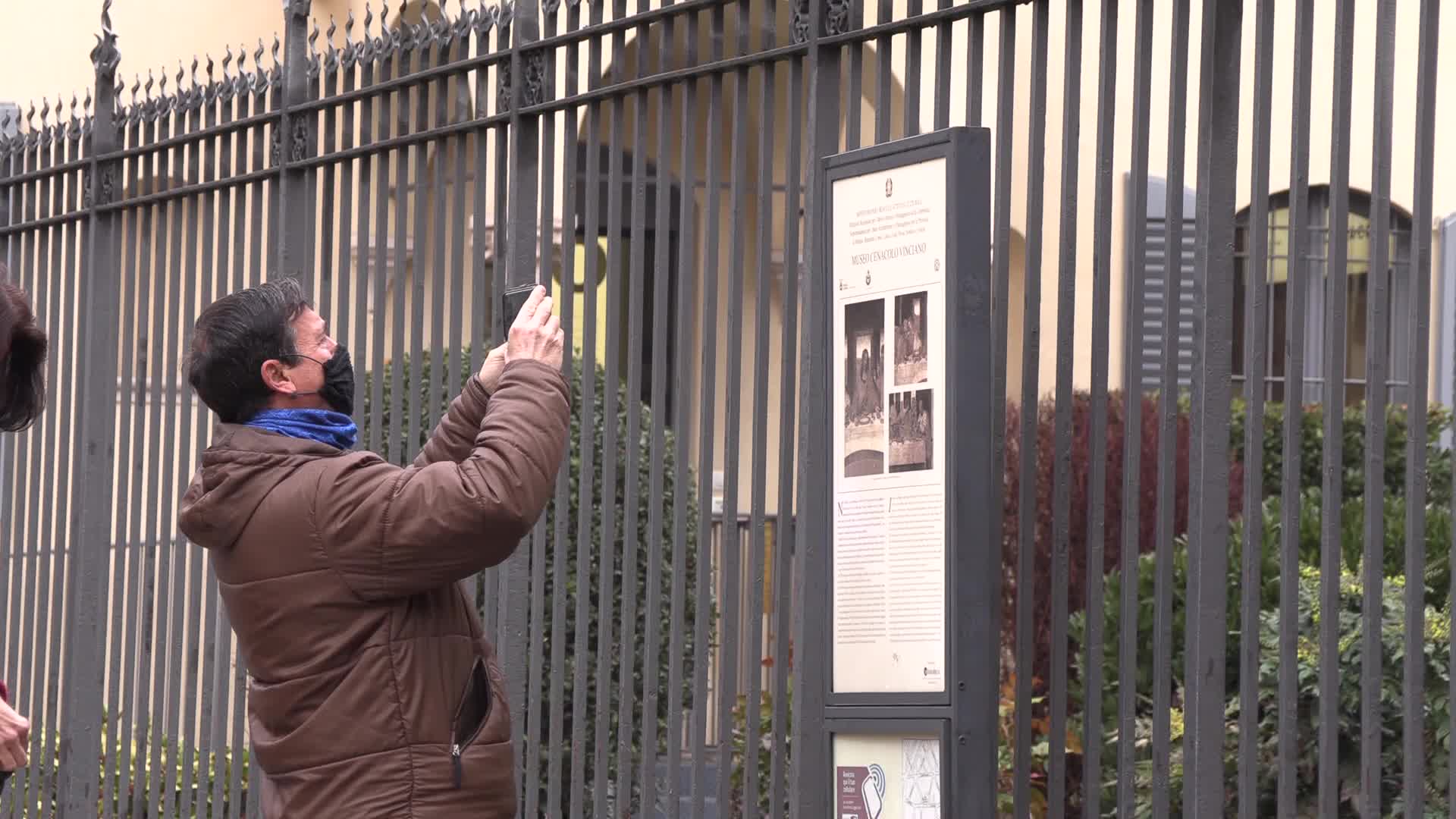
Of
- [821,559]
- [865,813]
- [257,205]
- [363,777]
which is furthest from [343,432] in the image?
[257,205]

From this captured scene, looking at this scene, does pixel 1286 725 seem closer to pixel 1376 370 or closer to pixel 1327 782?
pixel 1327 782

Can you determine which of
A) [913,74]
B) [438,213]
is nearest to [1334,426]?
[913,74]

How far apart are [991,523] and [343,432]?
1261mm

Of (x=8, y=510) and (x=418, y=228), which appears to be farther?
(x=8, y=510)

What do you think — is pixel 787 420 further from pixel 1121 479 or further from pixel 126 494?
pixel 1121 479

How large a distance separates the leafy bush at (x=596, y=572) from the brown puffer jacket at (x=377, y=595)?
44.0 inches

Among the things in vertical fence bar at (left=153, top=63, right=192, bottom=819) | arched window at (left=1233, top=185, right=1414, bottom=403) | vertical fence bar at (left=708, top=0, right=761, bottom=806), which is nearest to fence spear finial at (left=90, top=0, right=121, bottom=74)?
vertical fence bar at (left=153, top=63, right=192, bottom=819)

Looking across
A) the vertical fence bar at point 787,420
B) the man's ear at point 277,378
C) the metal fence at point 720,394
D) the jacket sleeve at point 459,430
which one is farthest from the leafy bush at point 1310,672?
the man's ear at point 277,378

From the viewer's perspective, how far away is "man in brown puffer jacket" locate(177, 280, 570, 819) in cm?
374

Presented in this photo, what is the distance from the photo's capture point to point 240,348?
3.95 m

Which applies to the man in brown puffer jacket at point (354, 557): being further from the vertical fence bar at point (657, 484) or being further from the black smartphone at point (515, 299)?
the vertical fence bar at point (657, 484)

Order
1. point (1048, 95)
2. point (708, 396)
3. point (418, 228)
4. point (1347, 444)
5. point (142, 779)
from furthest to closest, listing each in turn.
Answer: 1. point (1347, 444)
2. point (1048, 95)
3. point (142, 779)
4. point (418, 228)
5. point (708, 396)

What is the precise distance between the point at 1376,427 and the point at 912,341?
32.5 inches

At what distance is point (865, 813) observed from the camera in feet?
13.1
